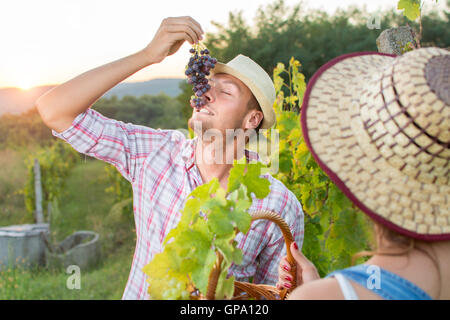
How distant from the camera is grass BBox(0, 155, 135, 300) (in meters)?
5.21

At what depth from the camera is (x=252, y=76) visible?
7.15 feet

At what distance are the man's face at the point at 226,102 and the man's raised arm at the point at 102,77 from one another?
37 cm

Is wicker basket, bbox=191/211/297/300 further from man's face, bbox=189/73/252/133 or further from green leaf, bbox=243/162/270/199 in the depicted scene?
man's face, bbox=189/73/252/133

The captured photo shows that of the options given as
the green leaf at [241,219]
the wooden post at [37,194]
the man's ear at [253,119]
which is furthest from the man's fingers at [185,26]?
the wooden post at [37,194]

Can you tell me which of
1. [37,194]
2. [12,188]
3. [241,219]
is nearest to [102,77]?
[241,219]

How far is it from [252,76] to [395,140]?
1232 millimetres

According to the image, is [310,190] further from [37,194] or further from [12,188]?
[12,188]

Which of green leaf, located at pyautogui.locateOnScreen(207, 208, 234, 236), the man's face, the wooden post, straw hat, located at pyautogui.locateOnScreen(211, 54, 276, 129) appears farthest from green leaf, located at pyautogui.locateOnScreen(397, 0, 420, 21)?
the wooden post

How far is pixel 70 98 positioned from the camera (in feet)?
5.99

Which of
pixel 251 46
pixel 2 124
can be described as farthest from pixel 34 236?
pixel 251 46

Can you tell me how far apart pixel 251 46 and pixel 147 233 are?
14661mm

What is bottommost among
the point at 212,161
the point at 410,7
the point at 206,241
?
the point at 206,241

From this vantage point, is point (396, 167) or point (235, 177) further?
point (235, 177)

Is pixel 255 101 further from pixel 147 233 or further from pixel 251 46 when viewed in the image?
pixel 251 46
